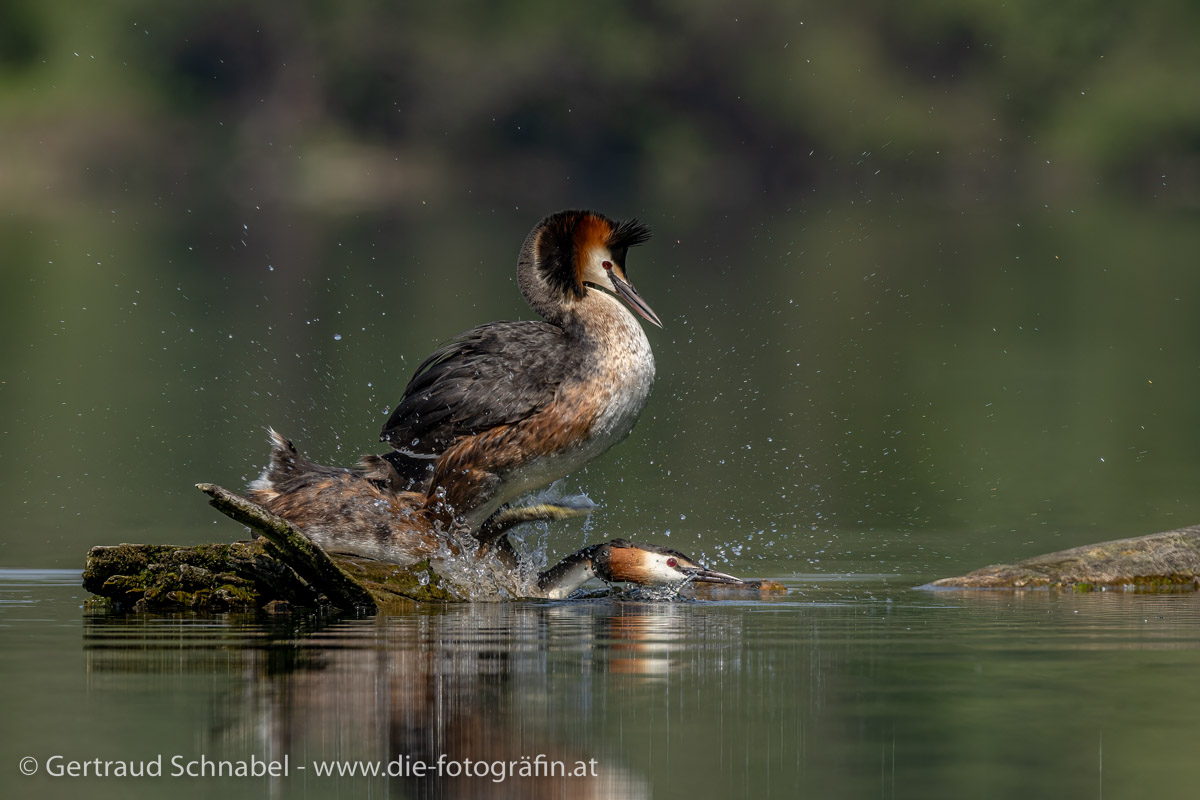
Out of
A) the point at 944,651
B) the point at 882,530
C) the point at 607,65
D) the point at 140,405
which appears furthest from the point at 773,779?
the point at 607,65

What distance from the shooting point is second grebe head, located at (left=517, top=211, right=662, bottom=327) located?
12.0 meters

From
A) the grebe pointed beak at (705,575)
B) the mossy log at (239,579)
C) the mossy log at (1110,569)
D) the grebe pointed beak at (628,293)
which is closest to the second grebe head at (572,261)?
the grebe pointed beak at (628,293)

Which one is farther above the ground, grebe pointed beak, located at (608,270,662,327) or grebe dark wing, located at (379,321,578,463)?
grebe pointed beak, located at (608,270,662,327)

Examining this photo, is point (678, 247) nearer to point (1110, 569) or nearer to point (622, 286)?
point (622, 286)

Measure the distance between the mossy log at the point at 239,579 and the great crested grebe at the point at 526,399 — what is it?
131 centimetres

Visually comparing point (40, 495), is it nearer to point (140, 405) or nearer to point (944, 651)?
point (140, 405)

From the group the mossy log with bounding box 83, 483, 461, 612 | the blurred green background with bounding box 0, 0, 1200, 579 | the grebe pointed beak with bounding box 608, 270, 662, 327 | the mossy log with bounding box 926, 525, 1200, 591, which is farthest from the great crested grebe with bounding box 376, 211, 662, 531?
the mossy log with bounding box 926, 525, 1200, 591

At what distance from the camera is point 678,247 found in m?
58.3

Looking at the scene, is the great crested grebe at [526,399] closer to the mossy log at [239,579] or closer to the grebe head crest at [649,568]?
the grebe head crest at [649,568]

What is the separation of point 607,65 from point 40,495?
302 ft

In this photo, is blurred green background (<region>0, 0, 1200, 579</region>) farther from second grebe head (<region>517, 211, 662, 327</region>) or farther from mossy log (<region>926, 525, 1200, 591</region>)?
second grebe head (<region>517, 211, 662, 327</region>)

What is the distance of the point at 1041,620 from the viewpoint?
9.25 metres

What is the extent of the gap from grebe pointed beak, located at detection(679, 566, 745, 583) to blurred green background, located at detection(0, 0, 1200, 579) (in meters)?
0.93

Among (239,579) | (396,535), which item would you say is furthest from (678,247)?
(239,579)
